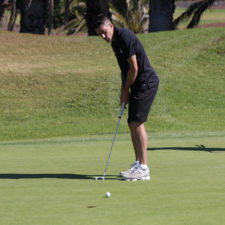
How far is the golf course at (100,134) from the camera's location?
5.65 m

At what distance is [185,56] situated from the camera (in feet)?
78.6

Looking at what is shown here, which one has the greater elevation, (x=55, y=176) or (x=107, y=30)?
(x=107, y=30)

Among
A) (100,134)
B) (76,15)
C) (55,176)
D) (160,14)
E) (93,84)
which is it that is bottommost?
(76,15)

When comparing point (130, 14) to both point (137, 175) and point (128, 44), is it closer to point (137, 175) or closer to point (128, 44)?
point (128, 44)

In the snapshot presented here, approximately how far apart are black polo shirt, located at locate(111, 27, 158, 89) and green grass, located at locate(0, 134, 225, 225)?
3.55ft

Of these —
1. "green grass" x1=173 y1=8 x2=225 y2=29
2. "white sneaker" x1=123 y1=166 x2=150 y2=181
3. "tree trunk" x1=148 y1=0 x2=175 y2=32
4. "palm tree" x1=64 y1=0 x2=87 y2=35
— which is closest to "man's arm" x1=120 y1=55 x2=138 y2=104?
"white sneaker" x1=123 y1=166 x2=150 y2=181

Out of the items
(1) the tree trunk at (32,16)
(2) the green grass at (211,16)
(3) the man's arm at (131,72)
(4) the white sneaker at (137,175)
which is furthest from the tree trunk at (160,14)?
(2) the green grass at (211,16)

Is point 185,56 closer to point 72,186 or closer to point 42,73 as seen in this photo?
point 42,73

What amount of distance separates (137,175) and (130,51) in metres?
1.31

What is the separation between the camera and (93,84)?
848 inches

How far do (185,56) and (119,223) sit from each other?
19.3 m

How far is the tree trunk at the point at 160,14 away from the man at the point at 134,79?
21968mm

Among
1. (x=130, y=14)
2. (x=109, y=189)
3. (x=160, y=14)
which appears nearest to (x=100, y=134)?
(x=109, y=189)

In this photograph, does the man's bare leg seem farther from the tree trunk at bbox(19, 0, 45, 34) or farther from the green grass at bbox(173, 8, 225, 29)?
the green grass at bbox(173, 8, 225, 29)
